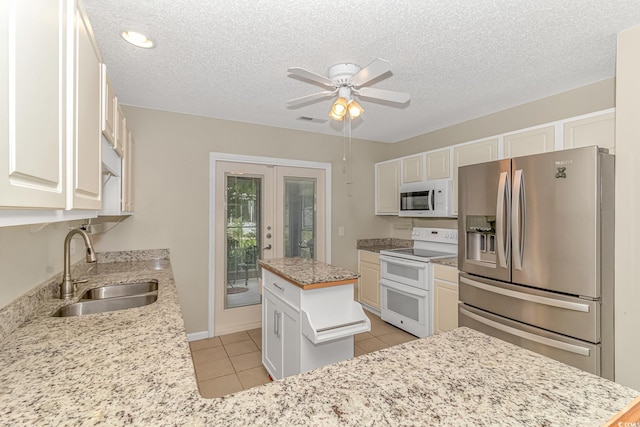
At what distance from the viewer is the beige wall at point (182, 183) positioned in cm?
312

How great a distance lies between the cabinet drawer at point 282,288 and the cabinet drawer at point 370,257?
1804 mm

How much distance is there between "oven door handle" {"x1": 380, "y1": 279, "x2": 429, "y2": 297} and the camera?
10.5 ft

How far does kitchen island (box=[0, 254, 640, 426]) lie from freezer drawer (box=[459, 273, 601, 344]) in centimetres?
130

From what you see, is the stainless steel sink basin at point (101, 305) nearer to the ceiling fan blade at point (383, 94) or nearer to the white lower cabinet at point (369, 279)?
the ceiling fan blade at point (383, 94)

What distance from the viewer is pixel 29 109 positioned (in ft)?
2.06

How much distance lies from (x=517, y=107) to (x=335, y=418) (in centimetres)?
344

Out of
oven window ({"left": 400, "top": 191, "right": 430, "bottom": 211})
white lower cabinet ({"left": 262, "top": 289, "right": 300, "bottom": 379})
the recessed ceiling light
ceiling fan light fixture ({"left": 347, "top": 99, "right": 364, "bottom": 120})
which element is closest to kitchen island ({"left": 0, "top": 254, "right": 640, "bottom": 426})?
white lower cabinet ({"left": 262, "top": 289, "right": 300, "bottom": 379})

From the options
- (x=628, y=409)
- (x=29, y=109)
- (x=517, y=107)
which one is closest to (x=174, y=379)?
(x=29, y=109)

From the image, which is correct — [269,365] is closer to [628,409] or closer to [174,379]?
[174,379]

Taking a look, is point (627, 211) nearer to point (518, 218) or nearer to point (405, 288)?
point (518, 218)

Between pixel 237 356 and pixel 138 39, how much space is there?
2.74 meters

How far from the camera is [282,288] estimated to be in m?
2.29

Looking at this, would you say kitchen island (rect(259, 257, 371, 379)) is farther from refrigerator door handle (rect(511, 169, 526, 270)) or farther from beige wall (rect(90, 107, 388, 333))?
beige wall (rect(90, 107, 388, 333))

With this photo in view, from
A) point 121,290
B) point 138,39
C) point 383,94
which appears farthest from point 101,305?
point 383,94
